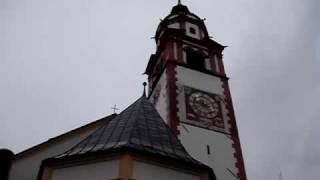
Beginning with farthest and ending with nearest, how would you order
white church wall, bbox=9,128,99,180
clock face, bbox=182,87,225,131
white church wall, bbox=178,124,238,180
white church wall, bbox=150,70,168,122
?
white church wall, bbox=150,70,168,122
clock face, bbox=182,87,225,131
white church wall, bbox=178,124,238,180
white church wall, bbox=9,128,99,180

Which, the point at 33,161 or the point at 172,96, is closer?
the point at 33,161

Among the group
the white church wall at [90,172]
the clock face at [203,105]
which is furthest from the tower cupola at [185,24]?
the white church wall at [90,172]

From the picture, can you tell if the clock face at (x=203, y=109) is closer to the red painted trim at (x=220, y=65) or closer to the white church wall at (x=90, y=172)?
Answer: the red painted trim at (x=220, y=65)

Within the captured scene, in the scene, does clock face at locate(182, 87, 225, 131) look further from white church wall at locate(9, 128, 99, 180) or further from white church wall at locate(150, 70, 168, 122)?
white church wall at locate(9, 128, 99, 180)

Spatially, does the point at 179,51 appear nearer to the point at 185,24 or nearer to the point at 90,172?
the point at 185,24

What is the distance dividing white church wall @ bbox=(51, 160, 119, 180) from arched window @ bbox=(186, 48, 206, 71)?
38.6 ft

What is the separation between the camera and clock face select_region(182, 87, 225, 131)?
18.0 metres

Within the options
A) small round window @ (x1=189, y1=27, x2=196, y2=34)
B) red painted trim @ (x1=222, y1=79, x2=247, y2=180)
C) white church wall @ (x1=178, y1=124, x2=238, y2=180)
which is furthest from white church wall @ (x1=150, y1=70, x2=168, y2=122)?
small round window @ (x1=189, y1=27, x2=196, y2=34)

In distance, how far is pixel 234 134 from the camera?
1827cm

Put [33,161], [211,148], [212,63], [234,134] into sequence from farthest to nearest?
1. [212,63]
2. [234,134]
3. [211,148]
4. [33,161]

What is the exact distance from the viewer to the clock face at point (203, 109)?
1795cm

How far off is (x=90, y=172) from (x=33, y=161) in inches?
209

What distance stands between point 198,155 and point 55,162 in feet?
24.8

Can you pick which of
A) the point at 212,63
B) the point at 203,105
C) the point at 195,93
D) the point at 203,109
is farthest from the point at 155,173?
the point at 212,63
